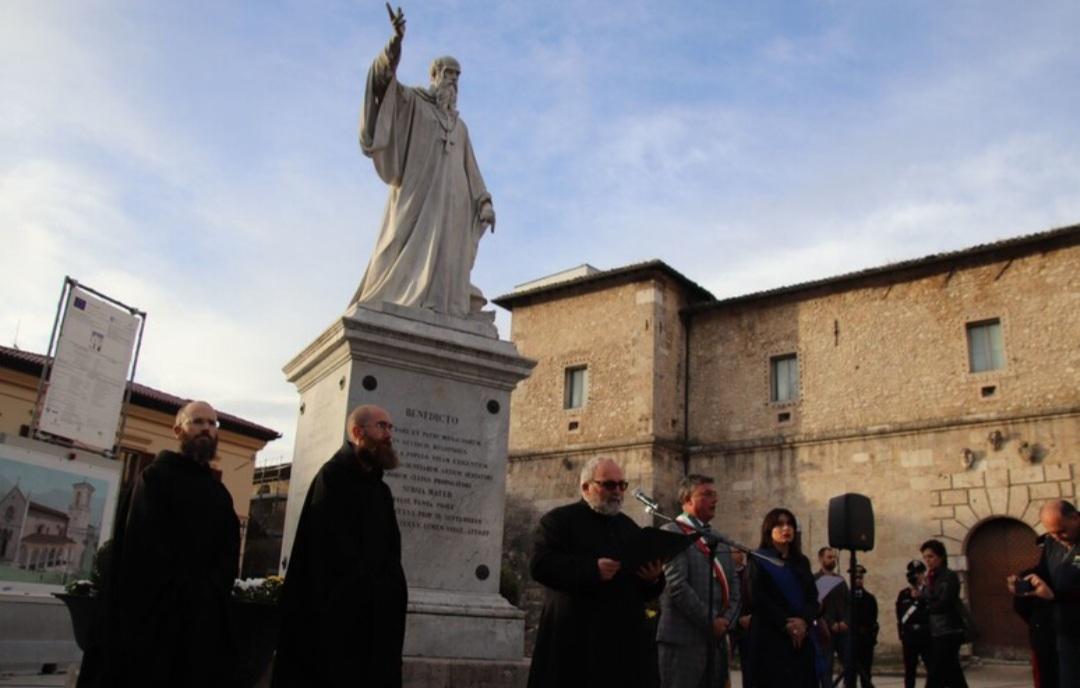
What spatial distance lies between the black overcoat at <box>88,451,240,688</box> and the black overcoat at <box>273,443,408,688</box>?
0.92 ft

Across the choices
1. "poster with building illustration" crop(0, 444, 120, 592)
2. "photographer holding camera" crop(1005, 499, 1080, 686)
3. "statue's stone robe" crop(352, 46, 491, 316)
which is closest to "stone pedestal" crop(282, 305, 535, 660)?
"statue's stone robe" crop(352, 46, 491, 316)

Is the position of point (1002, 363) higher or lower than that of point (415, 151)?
higher

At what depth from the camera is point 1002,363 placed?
20.4 m

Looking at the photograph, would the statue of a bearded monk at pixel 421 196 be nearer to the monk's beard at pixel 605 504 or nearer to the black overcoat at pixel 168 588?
the monk's beard at pixel 605 504

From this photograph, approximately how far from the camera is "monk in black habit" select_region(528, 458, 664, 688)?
4.25m

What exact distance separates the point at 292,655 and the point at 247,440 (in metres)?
27.1

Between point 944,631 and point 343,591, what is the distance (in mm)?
6875

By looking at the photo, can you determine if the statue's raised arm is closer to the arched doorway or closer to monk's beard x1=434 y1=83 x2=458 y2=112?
monk's beard x1=434 y1=83 x2=458 y2=112

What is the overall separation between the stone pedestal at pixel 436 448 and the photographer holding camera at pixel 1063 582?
3.41 m

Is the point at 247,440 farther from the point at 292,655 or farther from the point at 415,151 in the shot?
the point at 292,655

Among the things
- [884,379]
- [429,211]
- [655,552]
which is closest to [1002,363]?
[884,379]

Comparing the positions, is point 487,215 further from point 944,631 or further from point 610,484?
point 944,631

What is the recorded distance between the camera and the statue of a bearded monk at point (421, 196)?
7.21m

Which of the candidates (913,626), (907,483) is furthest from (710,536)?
(907,483)
